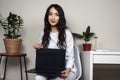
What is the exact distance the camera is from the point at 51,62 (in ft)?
6.20

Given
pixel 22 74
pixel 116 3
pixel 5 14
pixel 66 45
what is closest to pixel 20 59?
pixel 22 74

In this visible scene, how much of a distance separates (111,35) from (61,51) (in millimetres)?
1023

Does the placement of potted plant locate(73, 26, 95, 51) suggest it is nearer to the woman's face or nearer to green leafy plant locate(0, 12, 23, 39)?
the woman's face

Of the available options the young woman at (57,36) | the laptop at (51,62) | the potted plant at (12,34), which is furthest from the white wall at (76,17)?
the laptop at (51,62)

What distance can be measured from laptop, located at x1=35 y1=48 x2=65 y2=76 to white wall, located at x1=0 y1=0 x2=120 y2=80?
77 cm

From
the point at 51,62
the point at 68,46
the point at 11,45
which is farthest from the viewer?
the point at 11,45

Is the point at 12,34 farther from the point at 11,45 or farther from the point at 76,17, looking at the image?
the point at 76,17

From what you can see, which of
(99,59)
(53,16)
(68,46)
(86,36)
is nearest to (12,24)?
(53,16)

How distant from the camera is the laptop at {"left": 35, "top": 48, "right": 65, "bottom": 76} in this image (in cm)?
188

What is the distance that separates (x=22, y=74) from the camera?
265 cm

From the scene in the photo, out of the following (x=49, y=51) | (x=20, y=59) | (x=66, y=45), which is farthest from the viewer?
(x=20, y=59)

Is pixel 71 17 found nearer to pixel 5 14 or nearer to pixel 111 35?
pixel 111 35

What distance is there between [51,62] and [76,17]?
946 millimetres

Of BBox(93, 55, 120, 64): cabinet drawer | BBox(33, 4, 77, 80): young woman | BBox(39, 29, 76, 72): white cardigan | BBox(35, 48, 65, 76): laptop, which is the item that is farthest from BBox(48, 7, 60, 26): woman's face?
BBox(93, 55, 120, 64): cabinet drawer
